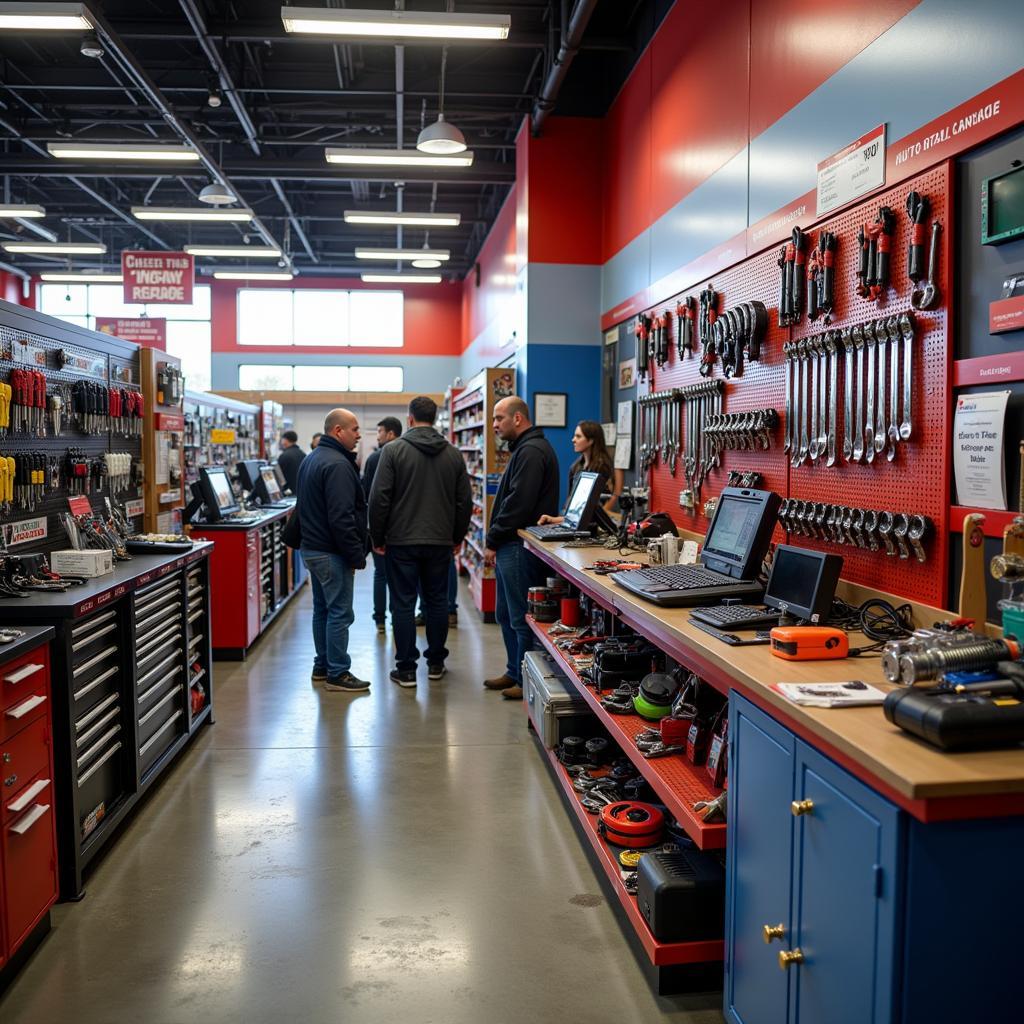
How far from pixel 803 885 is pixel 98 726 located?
8.76ft

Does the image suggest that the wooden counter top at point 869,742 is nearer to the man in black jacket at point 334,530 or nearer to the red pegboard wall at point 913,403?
the red pegboard wall at point 913,403

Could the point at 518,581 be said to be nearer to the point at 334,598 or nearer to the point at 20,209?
the point at 334,598

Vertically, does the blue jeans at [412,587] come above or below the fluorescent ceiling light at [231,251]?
below

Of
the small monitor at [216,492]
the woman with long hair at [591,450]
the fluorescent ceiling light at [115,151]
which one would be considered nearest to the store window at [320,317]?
the fluorescent ceiling light at [115,151]

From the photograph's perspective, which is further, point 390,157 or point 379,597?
point 390,157

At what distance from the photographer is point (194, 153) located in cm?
838

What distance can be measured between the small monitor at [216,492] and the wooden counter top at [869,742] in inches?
196

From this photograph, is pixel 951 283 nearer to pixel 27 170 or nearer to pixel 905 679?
pixel 905 679

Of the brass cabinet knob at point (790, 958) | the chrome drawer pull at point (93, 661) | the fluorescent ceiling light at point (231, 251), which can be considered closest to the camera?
the brass cabinet knob at point (790, 958)

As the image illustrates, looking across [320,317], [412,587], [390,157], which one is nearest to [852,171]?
[412,587]

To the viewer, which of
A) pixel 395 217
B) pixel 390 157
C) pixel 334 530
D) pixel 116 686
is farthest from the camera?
pixel 395 217

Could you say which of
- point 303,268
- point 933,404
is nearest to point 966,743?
point 933,404

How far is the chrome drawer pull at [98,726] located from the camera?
3143 mm

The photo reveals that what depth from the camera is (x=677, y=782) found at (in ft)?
8.55
